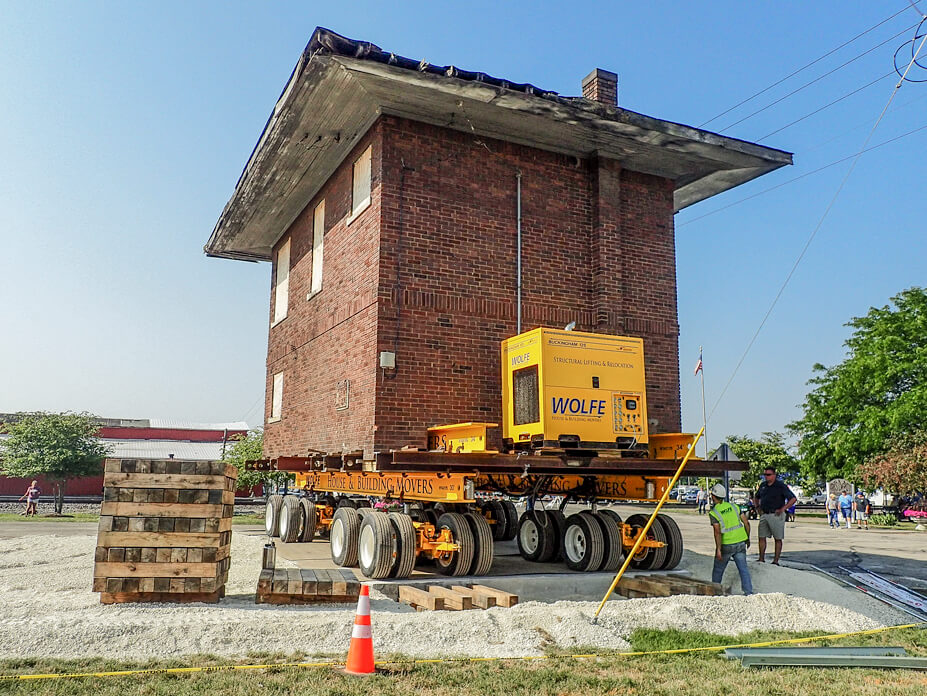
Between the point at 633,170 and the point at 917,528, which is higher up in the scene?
the point at 633,170

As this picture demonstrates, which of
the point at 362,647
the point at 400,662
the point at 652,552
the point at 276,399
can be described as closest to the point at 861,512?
the point at 652,552

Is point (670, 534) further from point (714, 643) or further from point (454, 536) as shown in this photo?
point (714, 643)

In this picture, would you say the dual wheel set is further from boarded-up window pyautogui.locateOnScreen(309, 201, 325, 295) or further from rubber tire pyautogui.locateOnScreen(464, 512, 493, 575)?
boarded-up window pyautogui.locateOnScreen(309, 201, 325, 295)

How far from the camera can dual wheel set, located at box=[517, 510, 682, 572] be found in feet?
37.1

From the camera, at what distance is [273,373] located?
18.2m

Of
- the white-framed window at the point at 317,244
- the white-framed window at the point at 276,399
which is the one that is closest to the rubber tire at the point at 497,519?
the white-framed window at the point at 276,399

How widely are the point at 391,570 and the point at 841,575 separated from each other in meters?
7.78

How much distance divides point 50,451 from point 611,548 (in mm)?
28161

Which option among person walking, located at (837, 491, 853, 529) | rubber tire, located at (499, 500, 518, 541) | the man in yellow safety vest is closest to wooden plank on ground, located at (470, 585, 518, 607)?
the man in yellow safety vest

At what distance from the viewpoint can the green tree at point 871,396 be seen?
108 feet

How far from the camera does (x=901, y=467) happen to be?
29.4 meters

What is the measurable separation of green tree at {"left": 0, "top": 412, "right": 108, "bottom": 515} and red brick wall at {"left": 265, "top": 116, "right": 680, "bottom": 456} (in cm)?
2206

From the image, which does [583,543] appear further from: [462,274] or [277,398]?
[277,398]

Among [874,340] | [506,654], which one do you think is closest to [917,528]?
[874,340]
